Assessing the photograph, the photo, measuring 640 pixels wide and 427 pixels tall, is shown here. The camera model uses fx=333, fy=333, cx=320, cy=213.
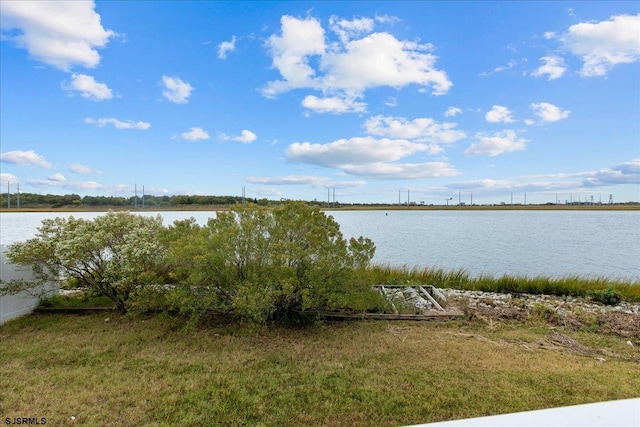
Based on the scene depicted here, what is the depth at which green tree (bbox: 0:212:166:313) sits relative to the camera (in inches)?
194

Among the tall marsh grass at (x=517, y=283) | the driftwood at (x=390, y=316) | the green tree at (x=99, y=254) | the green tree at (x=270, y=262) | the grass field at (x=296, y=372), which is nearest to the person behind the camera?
the grass field at (x=296, y=372)

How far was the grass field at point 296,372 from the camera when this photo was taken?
9.10 ft

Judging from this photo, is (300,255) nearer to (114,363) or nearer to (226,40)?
(114,363)

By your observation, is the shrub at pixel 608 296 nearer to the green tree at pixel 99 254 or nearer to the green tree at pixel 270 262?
the green tree at pixel 270 262

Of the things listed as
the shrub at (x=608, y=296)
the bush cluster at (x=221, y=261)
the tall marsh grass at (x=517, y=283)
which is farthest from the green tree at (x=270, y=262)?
the shrub at (x=608, y=296)

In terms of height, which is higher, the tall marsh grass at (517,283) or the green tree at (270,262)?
the green tree at (270,262)

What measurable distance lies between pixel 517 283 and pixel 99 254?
9.10m

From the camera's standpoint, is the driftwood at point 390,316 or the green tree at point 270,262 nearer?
the green tree at point 270,262

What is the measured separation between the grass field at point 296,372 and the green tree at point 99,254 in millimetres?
647

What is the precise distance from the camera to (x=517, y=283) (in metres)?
8.42

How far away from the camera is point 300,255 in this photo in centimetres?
464

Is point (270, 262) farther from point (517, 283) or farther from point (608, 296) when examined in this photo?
point (608, 296)

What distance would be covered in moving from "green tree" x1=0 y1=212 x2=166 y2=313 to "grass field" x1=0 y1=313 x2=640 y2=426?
65 cm

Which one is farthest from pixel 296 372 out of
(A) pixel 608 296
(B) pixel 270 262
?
(A) pixel 608 296
